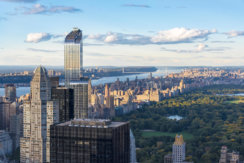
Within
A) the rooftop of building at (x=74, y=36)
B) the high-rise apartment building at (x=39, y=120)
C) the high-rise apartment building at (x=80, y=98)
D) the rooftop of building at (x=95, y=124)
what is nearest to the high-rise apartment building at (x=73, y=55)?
the rooftop of building at (x=74, y=36)

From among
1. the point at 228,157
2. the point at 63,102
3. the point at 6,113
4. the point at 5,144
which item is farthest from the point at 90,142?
the point at 6,113

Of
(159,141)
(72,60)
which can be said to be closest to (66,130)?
(72,60)

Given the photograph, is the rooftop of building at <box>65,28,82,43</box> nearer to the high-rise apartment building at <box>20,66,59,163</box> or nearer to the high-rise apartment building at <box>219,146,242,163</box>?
the high-rise apartment building at <box>20,66,59,163</box>

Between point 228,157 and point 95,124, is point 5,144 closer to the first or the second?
point 228,157

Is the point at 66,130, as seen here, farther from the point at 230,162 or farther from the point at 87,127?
the point at 230,162

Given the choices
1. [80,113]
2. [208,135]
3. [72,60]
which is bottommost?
[208,135]

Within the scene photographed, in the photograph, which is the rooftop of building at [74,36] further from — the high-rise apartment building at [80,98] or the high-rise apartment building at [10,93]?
the high-rise apartment building at [10,93]
